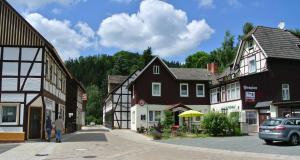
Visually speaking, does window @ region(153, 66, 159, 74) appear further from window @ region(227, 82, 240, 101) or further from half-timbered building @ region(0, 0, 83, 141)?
half-timbered building @ region(0, 0, 83, 141)

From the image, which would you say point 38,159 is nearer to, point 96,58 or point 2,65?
point 2,65

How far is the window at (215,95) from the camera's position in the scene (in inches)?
1677

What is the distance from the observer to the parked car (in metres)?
19.8

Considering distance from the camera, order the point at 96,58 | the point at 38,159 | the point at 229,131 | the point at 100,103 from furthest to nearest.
Answer: the point at 96,58 → the point at 100,103 → the point at 229,131 → the point at 38,159

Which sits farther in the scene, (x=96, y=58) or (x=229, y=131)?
(x=96, y=58)

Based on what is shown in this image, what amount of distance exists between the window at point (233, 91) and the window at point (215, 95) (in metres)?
2.71

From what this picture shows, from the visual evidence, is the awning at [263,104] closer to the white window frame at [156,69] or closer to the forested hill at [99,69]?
the white window frame at [156,69]

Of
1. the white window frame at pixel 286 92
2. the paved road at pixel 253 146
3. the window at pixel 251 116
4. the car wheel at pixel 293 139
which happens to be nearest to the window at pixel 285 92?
the white window frame at pixel 286 92

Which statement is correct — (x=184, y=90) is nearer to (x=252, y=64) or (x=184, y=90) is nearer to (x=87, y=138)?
(x=252, y=64)

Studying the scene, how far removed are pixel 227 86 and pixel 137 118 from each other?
10711mm

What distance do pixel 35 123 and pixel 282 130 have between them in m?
16.6

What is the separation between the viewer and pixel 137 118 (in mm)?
40656

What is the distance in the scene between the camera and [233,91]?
38719 mm

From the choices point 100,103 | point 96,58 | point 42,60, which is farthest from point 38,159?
point 96,58
